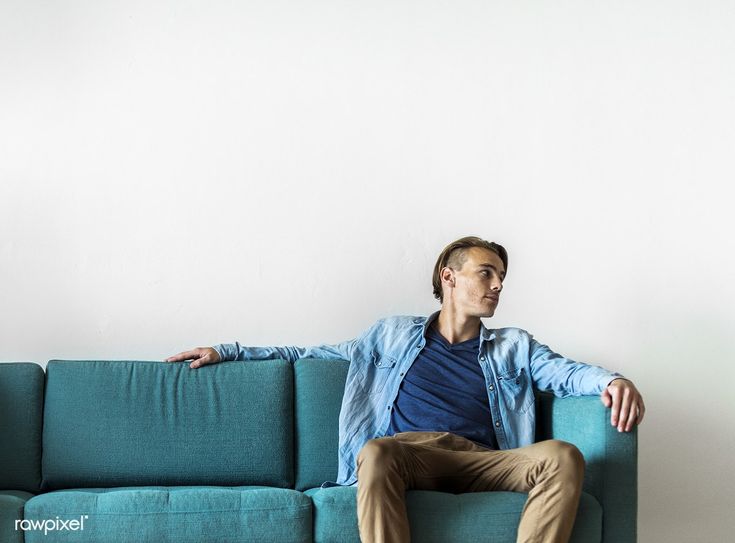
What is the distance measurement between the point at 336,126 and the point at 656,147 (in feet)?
4.11

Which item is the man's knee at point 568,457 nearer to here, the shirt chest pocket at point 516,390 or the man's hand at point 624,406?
the man's hand at point 624,406

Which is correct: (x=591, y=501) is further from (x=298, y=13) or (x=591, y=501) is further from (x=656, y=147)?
(x=298, y=13)

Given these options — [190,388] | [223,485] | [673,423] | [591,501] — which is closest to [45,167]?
[190,388]

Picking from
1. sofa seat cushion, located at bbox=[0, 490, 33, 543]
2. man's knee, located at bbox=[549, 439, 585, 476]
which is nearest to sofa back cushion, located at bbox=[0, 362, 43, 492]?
sofa seat cushion, located at bbox=[0, 490, 33, 543]

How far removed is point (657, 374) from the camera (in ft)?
12.4

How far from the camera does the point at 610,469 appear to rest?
2754 millimetres

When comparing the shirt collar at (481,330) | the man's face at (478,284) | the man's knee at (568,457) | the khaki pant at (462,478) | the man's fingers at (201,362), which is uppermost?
the man's face at (478,284)

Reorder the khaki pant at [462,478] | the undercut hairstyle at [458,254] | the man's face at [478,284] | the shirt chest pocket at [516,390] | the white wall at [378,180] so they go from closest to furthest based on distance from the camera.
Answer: the khaki pant at [462,478]
the shirt chest pocket at [516,390]
the man's face at [478,284]
the undercut hairstyle at [458,254]
the white wall at [378,180]

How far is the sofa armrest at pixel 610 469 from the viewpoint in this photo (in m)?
2.74

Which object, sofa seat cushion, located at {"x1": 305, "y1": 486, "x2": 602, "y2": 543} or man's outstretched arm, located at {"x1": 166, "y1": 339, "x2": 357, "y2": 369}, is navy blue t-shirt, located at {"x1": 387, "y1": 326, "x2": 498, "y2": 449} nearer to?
man's outstretched arm, located at {"x1": 166, "y1": 339, "x2": 357, "y2": 369}

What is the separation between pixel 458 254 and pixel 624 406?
0.85 meters

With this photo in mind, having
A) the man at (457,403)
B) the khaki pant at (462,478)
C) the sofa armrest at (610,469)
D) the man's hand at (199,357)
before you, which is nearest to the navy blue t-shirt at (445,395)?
the man at (457,403)

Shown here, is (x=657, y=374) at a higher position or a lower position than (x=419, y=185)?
lower

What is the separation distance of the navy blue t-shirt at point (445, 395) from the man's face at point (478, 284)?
0.38 feet
